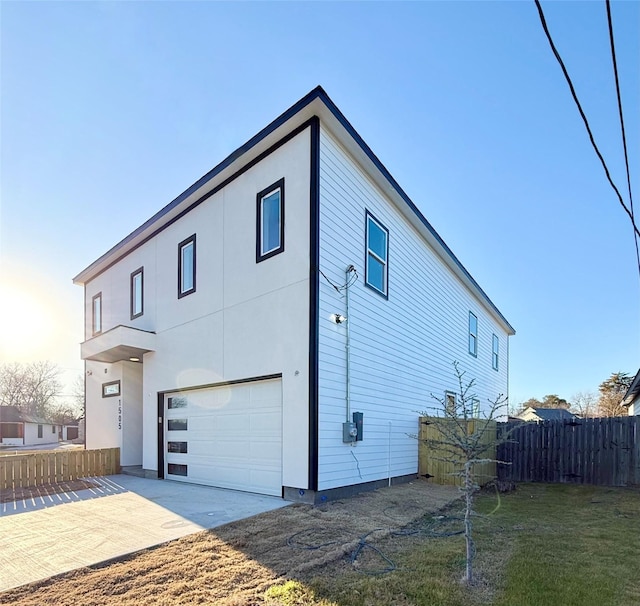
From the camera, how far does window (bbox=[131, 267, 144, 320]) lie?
12.4 meters

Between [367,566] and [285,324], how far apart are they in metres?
4.14

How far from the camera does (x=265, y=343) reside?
803cm

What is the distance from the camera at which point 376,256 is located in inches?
367

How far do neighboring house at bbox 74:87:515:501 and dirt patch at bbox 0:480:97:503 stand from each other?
1608 mm

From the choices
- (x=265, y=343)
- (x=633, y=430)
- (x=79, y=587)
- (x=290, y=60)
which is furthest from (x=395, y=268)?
(x=79, y=587)

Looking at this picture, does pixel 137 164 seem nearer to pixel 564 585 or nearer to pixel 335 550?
pixel 335 550

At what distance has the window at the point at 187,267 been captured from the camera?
1034cm

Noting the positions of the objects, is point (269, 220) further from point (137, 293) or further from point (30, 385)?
point (30, 385)

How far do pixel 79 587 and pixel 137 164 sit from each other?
894 centimetres

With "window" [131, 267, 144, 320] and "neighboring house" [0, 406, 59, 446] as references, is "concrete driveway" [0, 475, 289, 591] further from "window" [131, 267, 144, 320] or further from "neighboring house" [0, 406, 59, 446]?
"neighboring house" [0, 406, 59, 446]

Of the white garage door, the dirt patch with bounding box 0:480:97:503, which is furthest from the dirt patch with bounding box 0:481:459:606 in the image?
the dirt patch with bounding box 0:480:97:503

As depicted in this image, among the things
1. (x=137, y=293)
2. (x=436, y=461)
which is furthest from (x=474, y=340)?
(x=137, y=293)

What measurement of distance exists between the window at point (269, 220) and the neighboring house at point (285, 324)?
28 mm

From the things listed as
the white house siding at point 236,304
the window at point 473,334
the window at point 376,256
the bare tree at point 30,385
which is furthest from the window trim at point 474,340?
the bare tree at point 30,385
